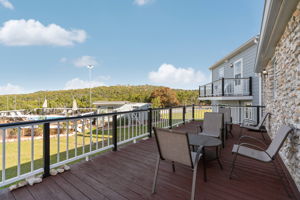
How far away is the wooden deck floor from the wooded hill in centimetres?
2219

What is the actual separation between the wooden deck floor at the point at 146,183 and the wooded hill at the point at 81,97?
2219cm

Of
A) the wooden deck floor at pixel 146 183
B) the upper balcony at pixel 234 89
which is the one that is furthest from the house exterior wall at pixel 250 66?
the wooden deck floor at pixel 146 183

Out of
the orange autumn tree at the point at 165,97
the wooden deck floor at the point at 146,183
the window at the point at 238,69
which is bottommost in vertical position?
the wooden deck floor at the point at 146,183

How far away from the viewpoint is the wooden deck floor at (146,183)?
212 cm

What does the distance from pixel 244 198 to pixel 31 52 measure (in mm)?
30916

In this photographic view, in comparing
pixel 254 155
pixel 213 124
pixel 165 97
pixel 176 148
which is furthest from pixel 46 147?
pixel 165 97

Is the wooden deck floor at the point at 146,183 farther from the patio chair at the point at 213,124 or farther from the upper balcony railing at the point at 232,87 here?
the upper balcony railing at the point at 232,87

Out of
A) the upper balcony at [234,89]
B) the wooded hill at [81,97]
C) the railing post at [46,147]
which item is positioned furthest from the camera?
the wooded hill at [81,97]

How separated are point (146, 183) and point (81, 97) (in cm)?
3033

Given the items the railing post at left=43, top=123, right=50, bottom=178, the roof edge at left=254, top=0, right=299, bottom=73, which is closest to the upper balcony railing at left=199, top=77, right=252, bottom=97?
the roof edge at left=254, top=0, right=299, bottom=73

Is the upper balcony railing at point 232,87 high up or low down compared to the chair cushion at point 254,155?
up

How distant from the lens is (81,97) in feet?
97.7

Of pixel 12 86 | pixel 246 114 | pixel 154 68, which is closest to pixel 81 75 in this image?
pixel 12 86

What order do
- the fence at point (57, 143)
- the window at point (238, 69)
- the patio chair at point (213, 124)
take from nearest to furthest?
the fence at point (57, 143)
the patio chair at point (213, 124)
the window at point (238, 69)
